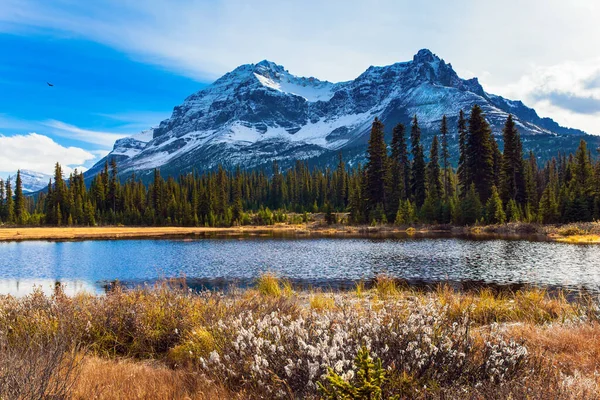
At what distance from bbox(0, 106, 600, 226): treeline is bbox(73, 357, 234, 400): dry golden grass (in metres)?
55.1

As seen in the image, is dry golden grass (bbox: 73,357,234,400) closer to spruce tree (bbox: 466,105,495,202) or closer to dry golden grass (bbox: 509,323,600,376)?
dry golden grass (bbox: 509,323,600,376)

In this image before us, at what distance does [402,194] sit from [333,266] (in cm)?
4514

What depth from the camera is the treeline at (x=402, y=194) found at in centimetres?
5469

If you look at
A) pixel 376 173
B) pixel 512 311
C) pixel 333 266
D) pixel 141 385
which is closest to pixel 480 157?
pixel 376 173

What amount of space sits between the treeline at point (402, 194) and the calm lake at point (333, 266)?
681 inches

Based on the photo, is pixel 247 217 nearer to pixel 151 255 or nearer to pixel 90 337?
pixel 151 255

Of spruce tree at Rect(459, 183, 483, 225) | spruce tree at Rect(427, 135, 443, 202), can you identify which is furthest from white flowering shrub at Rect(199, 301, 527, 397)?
spruce tree at Rect(427, 135, 443, 202)

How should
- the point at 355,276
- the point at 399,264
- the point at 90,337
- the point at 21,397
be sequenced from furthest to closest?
the point at 399,264 → the point at 355,276 → the point at 90,337 → the point at 21,397

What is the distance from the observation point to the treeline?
54.7 m

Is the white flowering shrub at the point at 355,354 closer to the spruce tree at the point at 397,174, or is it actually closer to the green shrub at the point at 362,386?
the green shrub at the point at 362,386

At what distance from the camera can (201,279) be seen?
79.1 feet

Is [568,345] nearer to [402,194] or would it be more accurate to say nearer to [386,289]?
[386,289]

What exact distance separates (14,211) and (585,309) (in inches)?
5095

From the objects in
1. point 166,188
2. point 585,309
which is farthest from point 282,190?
point 585,309
